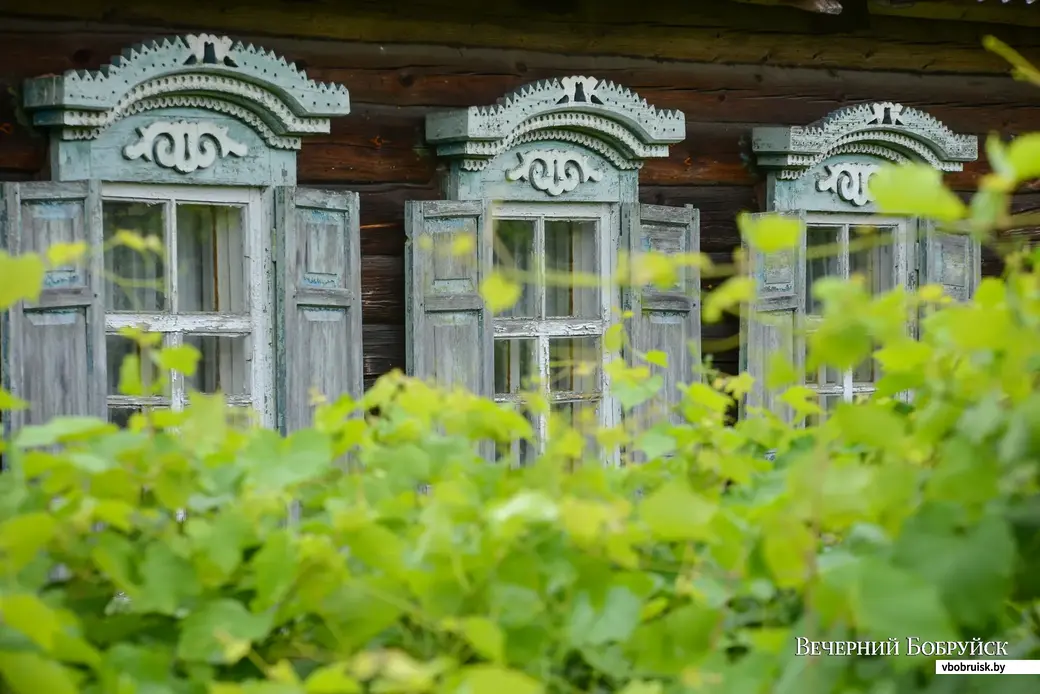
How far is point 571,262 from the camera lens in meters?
5.99

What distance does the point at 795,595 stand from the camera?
4.32 ft

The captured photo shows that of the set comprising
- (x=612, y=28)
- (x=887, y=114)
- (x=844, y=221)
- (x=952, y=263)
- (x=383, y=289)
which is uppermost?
(x=612, y=28)

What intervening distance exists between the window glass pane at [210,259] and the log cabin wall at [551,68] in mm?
365

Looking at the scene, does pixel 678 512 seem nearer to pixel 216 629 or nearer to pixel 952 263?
pixel 216 629

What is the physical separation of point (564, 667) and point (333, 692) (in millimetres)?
317

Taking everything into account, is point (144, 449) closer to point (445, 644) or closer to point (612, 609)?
point (445, 644)

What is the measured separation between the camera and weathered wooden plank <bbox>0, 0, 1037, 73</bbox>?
5.05 meters

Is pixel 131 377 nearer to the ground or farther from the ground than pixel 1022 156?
nearer to the ground

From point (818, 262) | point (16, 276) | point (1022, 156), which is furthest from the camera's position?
point (818, 262)

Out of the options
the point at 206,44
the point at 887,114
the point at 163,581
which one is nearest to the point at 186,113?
the point at 206,44

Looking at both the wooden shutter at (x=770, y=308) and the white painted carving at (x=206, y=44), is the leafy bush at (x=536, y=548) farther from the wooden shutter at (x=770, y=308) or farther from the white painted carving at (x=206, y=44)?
the wooden shutter at (x=770, y=308)

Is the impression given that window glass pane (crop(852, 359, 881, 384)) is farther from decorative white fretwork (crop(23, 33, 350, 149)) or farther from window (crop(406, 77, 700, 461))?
decorative white fretwork (crop(23, 33, 350, 149))

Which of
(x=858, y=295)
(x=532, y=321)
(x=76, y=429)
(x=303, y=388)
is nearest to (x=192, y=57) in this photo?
(x=303, y=388)

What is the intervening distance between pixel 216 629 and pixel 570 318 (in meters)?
4.67
